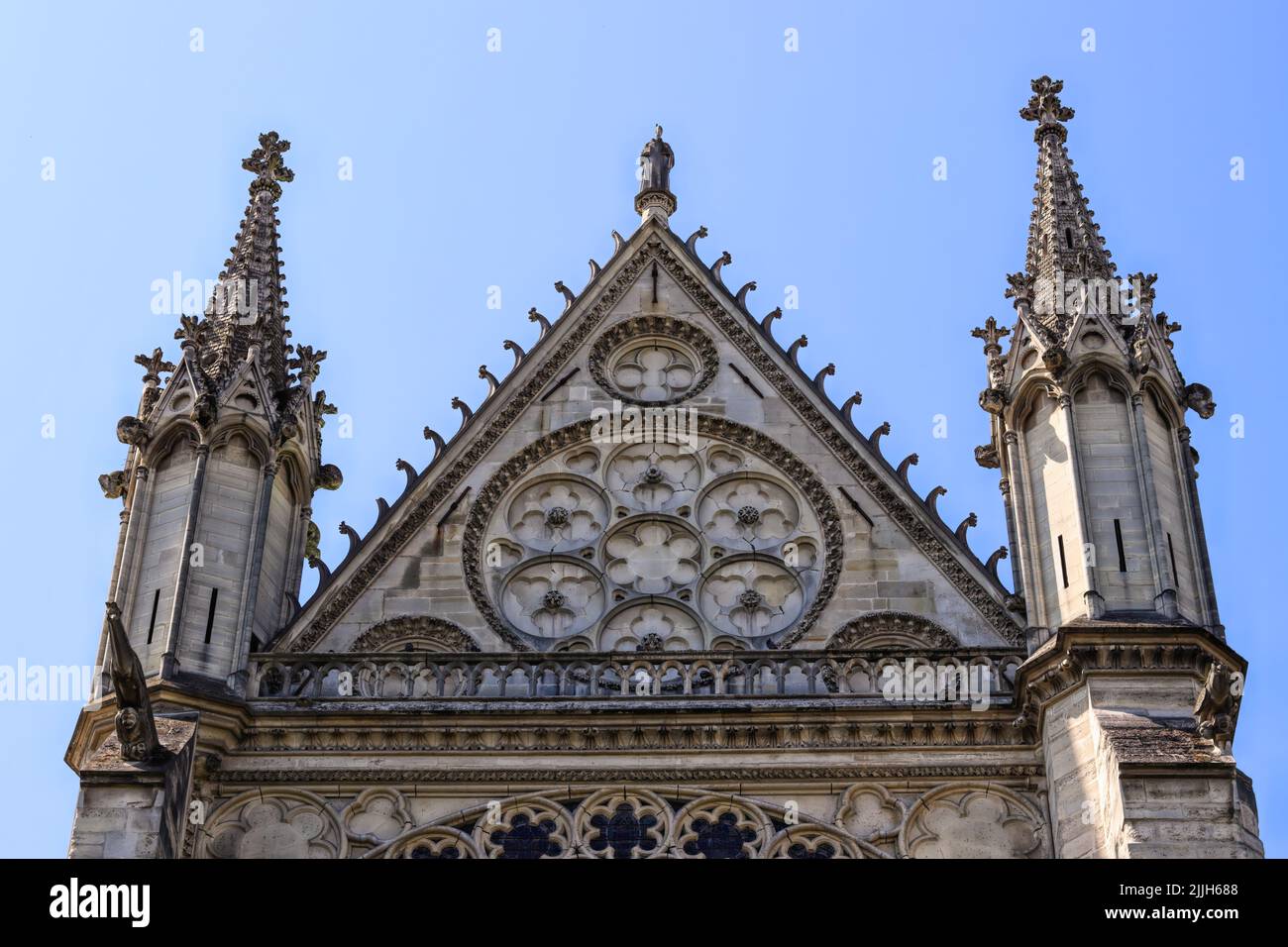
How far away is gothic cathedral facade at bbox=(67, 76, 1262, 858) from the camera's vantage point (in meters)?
21.1

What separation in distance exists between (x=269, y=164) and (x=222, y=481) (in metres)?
5.05

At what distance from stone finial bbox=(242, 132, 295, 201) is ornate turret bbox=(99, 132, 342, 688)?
99cm

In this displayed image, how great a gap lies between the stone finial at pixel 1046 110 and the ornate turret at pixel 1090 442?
1499 millimetres

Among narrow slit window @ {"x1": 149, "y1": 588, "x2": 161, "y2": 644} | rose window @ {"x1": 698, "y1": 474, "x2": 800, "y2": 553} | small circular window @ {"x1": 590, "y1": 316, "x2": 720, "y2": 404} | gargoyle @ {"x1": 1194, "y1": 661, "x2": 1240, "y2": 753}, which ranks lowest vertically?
gargoyle @ {"x1": 1194, "y1": 661, "x2": 1240, "y2": 753}

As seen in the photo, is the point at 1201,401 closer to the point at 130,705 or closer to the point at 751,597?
the point at 751,597

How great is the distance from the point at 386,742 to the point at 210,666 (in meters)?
1.68

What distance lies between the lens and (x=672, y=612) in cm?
2411

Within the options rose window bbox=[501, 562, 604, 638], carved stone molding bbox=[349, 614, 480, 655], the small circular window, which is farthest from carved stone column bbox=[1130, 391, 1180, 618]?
carved stone molding bbox=[349, 614, 480, 655]

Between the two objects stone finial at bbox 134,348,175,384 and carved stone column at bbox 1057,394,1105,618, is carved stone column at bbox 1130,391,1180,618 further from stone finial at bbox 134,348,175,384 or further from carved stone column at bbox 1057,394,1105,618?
stone finial at bbox 134,348,175,384

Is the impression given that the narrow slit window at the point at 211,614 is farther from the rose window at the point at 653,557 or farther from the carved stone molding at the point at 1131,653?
the carved stone molding at the point at 1131,653

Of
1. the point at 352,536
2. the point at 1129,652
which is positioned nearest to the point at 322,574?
the point at 352,536

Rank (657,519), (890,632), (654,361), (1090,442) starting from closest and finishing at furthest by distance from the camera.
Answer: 1. (1090,442)
2. (890,632)
3. (657,519)
4. (654,361)

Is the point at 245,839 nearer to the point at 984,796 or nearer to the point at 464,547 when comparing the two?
Result: the point at 464,547
